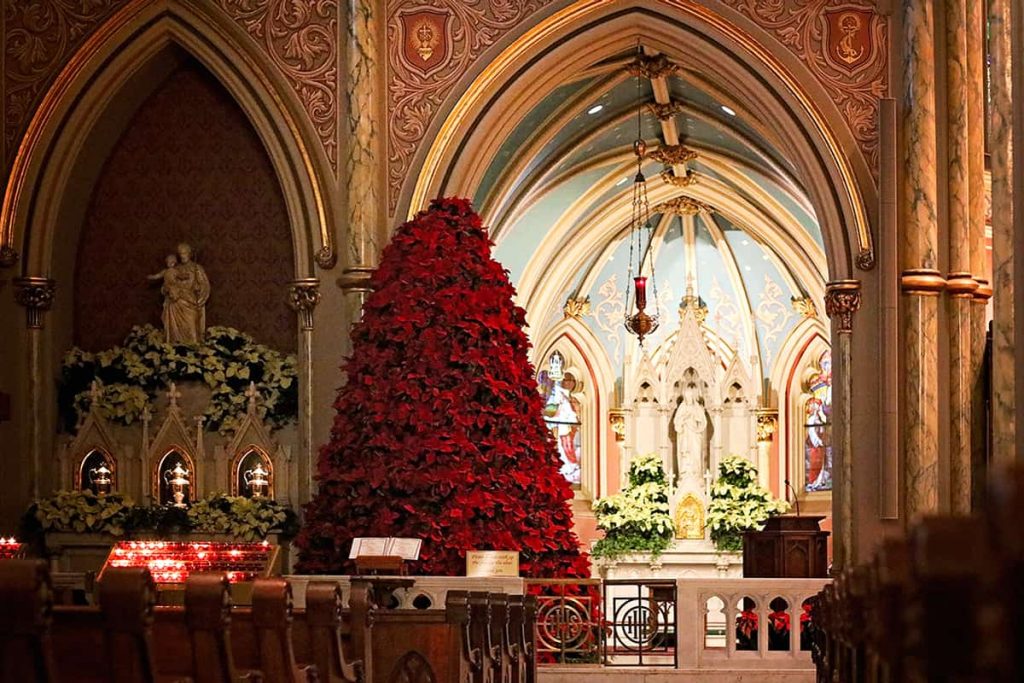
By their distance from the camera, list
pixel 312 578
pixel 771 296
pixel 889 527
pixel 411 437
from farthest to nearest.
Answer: pixel 771 296 → pixel 889 527 → pixel 411 437 → pixel 312 578

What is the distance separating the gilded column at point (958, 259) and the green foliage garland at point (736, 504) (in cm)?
1025

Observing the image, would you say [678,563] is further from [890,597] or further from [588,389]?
[890,597]

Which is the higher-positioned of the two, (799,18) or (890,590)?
(799,18)

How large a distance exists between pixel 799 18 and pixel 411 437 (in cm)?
635

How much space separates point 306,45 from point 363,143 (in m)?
1.13

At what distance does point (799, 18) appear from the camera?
1712 cm

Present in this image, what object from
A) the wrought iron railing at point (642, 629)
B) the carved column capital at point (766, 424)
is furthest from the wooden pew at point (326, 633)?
the carved column capital at point (766, 424)

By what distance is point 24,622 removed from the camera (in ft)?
14.6

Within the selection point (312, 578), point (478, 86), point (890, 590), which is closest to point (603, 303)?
point (478, 86)

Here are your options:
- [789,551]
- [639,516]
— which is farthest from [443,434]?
[639,516]

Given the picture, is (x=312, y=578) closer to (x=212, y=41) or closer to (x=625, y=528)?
(x=212, y=41)

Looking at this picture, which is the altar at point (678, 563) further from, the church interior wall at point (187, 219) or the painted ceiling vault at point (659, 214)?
the church interior wall at point (187, 219)

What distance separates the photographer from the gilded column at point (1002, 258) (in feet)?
36.0

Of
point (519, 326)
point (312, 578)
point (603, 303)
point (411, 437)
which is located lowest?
point (312, 578)
